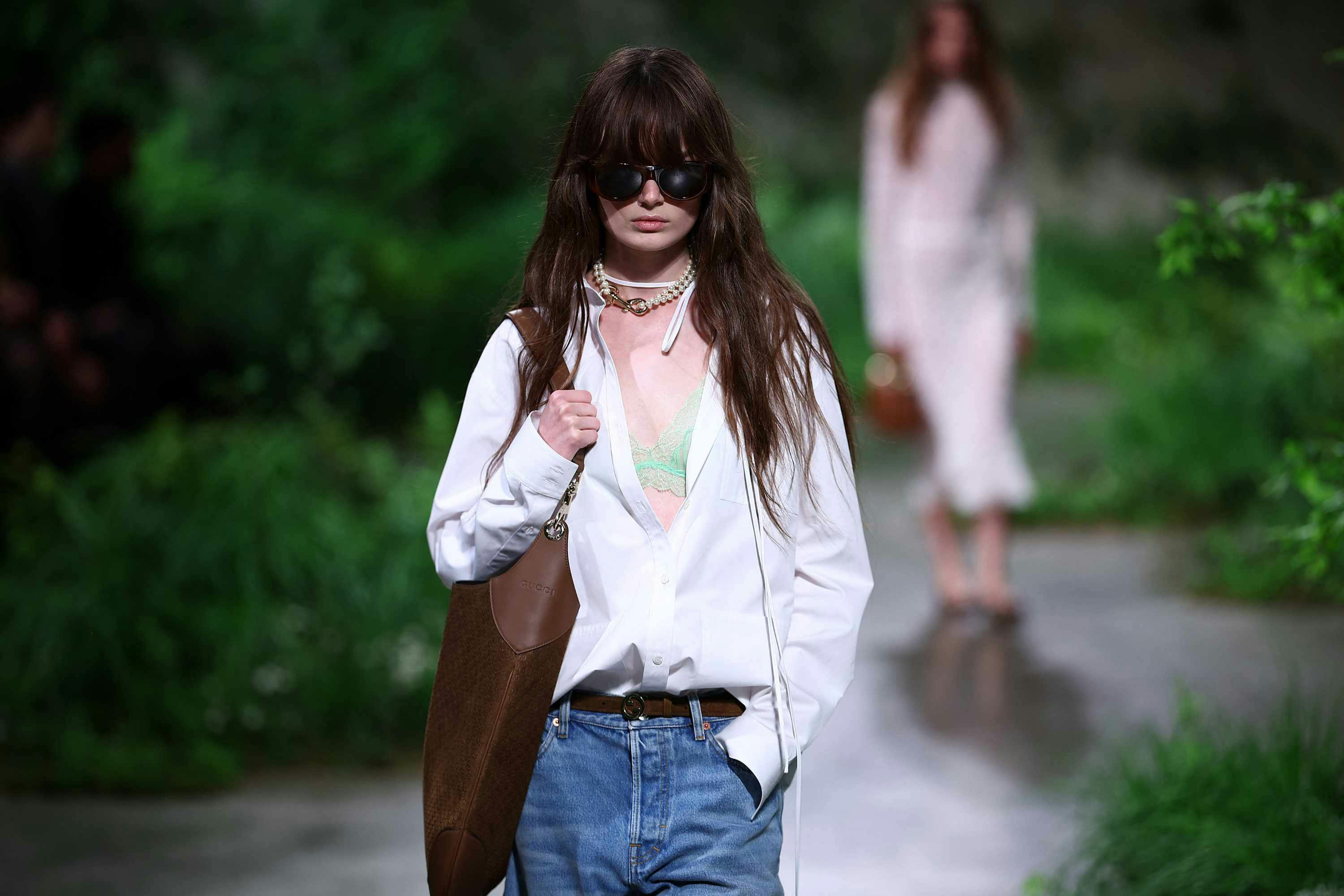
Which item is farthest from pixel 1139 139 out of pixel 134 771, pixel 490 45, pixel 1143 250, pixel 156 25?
pixel 134 771

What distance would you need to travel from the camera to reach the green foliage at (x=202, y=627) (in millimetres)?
4988

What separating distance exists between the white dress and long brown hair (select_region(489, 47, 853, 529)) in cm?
408

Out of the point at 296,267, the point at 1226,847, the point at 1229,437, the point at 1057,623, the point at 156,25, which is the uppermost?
the point at 156,25

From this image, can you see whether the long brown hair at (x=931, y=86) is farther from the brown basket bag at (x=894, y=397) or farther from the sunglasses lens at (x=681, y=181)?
the sunglasses lens at (x=681, y=181)

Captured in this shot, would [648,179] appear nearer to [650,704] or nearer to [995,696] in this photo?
[650,704]

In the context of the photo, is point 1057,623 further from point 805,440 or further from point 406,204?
point 406,204

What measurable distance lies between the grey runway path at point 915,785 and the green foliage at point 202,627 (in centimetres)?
25

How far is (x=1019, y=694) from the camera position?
5.43m

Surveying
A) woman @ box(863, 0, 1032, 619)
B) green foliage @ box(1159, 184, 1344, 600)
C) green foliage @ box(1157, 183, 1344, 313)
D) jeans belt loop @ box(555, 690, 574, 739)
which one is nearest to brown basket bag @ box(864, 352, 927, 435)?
woman @ box(863, 0, 1032, 619)

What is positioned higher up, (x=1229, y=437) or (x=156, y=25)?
(x=156, y=25)

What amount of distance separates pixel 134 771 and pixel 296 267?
17.8 feet

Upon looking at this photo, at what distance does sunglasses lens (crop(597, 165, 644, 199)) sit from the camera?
7.52 feet

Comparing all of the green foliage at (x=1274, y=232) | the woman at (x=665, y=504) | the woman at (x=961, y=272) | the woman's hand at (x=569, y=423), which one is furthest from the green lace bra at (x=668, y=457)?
the woman at (x=961, y=272)

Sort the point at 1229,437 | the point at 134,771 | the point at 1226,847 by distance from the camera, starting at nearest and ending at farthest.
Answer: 1. the point at 1226,847
2. the point at 134,771
3. the point at 1229,437
